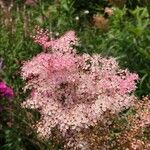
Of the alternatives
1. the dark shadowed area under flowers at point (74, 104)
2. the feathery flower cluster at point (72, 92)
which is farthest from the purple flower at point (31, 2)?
the feathery flower cluster at point (72, 92)

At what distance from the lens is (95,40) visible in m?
7.95

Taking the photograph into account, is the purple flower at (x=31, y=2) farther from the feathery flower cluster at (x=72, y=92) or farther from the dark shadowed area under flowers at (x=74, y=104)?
the feathery flower cluster at (x=72, y=92)

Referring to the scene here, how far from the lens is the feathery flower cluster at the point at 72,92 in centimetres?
451

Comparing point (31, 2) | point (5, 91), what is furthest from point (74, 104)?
point (31, 2)

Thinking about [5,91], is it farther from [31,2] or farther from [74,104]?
[31,2]

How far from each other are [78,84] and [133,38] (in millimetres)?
Answer: 2520

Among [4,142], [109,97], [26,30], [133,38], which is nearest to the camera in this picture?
[109,97]

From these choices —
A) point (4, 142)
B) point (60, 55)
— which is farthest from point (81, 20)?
point (60, 55)

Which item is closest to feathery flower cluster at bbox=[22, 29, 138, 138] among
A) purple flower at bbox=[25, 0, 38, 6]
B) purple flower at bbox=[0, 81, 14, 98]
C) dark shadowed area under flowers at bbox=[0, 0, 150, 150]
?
dark shadowed area under flowers at bbox=[0, 0, 150, 150]

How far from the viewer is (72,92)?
4.61 meters

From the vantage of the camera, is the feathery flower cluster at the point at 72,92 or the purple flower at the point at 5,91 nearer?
the feathery flower cluster at the point at 72,92

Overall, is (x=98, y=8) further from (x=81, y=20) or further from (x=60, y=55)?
(x=60, y=55)

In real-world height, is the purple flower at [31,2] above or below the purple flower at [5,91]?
below

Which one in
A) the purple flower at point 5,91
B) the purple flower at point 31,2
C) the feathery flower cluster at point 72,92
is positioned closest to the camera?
the feathery flower cluster at point 72,92
